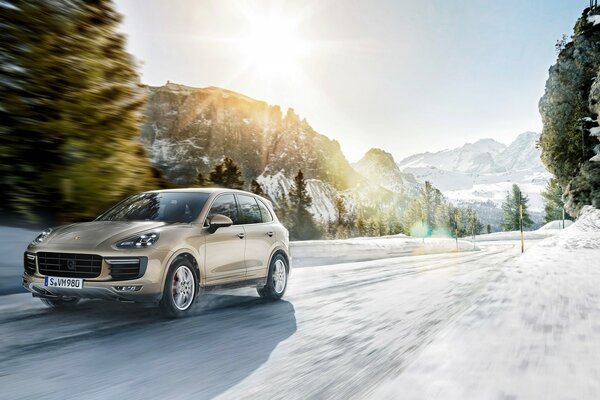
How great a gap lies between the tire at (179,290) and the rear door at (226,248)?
295 mm

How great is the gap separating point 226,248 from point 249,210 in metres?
1.19

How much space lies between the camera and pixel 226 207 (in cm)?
740

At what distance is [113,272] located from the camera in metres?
5.46

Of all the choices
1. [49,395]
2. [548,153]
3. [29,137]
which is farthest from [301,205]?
[49,395]

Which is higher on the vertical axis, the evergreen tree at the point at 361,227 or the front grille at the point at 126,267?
the evergreen tree at the point at 361,227

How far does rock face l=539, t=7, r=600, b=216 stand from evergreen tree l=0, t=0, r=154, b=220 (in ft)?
141

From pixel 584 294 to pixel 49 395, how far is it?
6621 mm

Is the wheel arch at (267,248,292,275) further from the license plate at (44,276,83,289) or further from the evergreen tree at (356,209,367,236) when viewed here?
the evergreen tree at (356,209,367,236)

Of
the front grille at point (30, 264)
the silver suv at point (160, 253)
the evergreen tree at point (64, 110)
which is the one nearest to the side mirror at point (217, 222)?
the silver suv at point (160, 253)

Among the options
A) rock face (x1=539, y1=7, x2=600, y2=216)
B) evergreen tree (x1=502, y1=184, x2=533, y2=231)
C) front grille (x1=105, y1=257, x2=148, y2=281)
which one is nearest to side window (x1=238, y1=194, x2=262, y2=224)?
front grille (x1=105, y1=257, x2=148, y2=281)

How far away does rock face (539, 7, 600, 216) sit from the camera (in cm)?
4575

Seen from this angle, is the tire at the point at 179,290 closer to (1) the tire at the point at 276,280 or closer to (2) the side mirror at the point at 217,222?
(2) the side mirror at the point at 217,222

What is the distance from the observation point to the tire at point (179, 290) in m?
5.82

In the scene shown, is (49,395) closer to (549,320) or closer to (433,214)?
(549,320)
